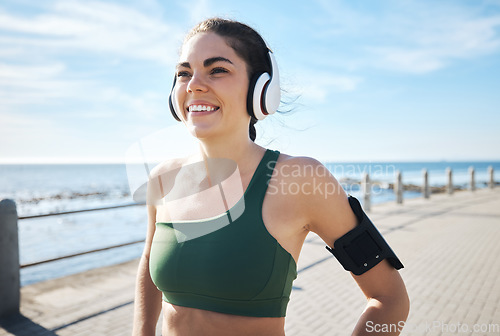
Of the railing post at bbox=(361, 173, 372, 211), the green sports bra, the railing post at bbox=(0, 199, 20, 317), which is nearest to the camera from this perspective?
the green sports bra

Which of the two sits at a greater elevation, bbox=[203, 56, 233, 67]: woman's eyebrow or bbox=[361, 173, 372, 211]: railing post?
bbox=[203, 56, 233, 67]: woman's eyebrow

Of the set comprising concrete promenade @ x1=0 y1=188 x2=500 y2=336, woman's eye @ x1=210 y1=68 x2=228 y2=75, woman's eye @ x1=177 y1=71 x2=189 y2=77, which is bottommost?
concrete promenade @ x1=0 y1=188 x2=500 y2=336

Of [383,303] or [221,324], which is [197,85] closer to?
[221,324]

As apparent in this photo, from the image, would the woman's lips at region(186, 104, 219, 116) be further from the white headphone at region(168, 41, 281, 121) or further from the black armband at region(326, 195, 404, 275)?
the black armband at region(326, 195, 404, 275)

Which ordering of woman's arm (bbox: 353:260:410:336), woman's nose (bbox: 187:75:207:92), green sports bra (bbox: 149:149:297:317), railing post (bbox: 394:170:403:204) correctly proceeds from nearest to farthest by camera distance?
1. woman's arm (bbox: 353:260:410:336)
2. green sports bra (bbox: 149:149:297:317)
3. woman's nose (bbox: 187:75:207:92)
4. railing post (bbox: 394:170:403:204)

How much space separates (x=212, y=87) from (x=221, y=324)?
3.15 ft

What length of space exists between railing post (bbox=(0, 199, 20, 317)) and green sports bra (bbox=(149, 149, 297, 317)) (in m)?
3.98

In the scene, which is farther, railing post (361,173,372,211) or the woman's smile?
railing post (361,173,372,211)

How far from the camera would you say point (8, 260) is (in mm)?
4430

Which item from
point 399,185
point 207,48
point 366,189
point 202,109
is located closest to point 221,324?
point 202,109

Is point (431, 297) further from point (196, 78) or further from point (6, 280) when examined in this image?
point (6, 280)

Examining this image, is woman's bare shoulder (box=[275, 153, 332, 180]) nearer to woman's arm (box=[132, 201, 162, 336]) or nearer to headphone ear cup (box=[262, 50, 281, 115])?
headphone ear cup (box=[262, 50, 281, 115])

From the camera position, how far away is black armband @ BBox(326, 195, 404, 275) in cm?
132

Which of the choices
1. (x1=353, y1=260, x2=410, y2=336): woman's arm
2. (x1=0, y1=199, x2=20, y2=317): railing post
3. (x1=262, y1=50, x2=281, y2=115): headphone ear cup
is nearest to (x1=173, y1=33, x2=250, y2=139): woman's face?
(x1=262, y1=50, x2=281, y2=115): headphone ear cup
